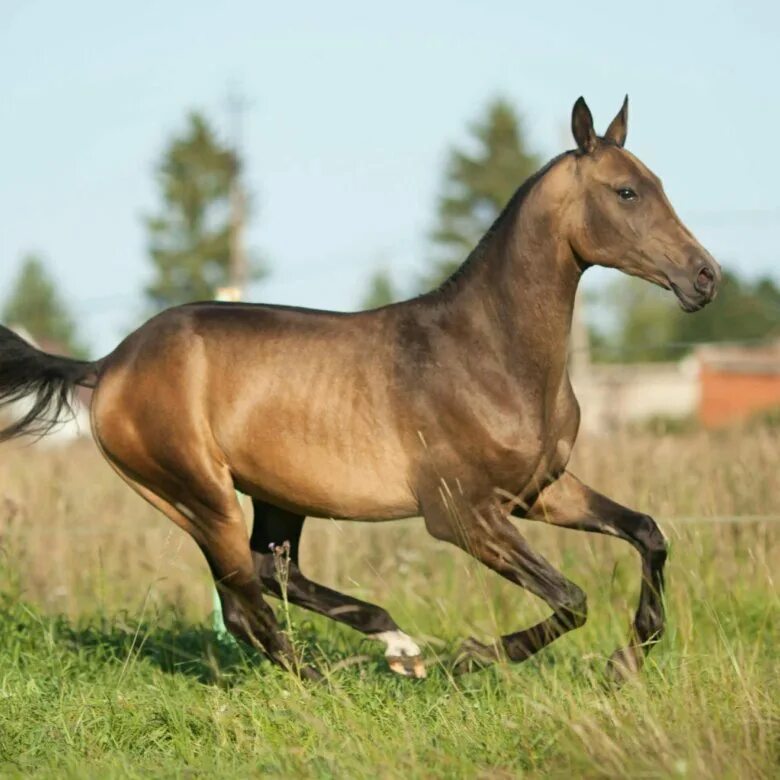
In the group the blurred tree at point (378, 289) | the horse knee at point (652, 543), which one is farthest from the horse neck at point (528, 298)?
the blurred tree at point (378, 289)

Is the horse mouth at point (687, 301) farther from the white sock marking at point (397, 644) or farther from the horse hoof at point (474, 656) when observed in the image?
the white sock marking at point (397, 644)

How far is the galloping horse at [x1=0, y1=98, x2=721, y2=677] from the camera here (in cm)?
566

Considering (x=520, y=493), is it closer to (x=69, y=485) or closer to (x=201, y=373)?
(x=201, y=373)

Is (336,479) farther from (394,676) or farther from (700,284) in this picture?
(700,284)

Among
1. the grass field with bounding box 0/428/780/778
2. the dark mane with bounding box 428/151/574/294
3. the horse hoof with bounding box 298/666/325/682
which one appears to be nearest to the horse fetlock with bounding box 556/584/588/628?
the grass field with bounding box 0/428/780/778

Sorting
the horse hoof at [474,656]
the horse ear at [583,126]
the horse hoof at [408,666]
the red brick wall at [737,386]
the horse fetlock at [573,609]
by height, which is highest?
the horse ear at [583,126]

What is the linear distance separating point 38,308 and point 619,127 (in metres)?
66.2

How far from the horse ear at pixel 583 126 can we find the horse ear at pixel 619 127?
15 centimetres

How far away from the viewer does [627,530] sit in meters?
5.78

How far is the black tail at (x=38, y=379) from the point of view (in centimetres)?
655

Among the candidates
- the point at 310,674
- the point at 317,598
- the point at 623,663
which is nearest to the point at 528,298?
the point at 623,663

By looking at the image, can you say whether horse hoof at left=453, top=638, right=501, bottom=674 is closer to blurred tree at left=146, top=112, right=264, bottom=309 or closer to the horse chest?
the horse chest

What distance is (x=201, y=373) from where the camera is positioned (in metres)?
6.16

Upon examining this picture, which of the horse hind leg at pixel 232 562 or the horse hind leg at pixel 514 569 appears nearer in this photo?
the horse hind leg at pixel 514 569
